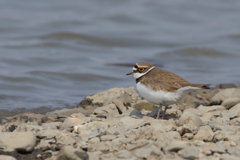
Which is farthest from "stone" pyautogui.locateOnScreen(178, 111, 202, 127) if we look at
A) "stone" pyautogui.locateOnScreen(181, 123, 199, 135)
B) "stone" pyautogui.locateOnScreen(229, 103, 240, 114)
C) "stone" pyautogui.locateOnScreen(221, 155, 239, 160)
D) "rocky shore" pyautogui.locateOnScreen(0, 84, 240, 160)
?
"stone" pyautogui.locateOnScreen(229, 103, 240, 114)

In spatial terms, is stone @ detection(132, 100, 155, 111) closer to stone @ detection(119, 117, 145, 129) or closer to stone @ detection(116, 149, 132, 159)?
stone @ detection(119, 117, 145, 129)

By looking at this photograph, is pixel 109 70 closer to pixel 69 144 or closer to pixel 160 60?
pixel 160 60

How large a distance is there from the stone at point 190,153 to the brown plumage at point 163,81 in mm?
1522

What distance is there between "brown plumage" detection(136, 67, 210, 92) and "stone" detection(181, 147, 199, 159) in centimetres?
152

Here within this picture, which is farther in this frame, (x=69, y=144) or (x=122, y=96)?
(x=122, y=96)

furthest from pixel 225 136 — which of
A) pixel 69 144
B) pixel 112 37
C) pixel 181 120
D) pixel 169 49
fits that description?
pixel 112 37

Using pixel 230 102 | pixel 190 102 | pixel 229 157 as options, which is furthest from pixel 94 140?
pixel 190 102

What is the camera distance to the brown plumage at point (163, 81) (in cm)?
546

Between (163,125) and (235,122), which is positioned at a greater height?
(163,125)

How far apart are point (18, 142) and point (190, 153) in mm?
2162

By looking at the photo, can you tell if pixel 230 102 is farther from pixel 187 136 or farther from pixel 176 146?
pixel 176 146

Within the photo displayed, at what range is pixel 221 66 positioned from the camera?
551 inches

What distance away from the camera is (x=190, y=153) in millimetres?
3879

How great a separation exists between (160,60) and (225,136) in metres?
9.84
